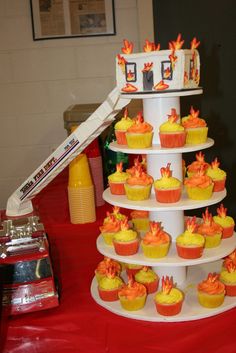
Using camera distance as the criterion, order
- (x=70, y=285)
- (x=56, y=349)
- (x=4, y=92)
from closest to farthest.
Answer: (x=56, y=349) → (x=70, y=285) → (x=4, y=92)

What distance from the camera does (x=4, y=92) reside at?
232 centimetres

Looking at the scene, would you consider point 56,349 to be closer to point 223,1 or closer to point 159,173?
point 159,173

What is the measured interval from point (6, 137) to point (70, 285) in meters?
1.51

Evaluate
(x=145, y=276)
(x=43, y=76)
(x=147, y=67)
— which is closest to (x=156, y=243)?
(x=145, y=276)

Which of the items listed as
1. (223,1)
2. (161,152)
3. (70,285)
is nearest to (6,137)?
(223,1)

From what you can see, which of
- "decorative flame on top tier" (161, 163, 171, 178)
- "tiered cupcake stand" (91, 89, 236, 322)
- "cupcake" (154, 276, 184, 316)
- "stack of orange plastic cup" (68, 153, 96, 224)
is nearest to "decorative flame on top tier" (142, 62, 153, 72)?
"tiered cupcake stand" (91, 89, 236, 322)

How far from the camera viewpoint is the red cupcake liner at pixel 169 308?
836 millimetres

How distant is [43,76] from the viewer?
2.31 metres

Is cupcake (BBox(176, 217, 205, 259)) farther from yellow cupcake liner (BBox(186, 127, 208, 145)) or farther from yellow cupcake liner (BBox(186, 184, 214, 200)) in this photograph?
yellow cupcake liner (BBox(186, 127, 208, 145))

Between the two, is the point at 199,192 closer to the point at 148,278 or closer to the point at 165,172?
the point at 165,172

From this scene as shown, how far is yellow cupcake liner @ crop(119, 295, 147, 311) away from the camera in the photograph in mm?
861

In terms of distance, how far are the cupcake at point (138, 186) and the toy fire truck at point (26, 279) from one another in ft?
0.66

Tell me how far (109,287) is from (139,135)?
1.02 feet

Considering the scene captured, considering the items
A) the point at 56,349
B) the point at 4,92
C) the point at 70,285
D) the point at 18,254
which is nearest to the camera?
the point at 56,349
